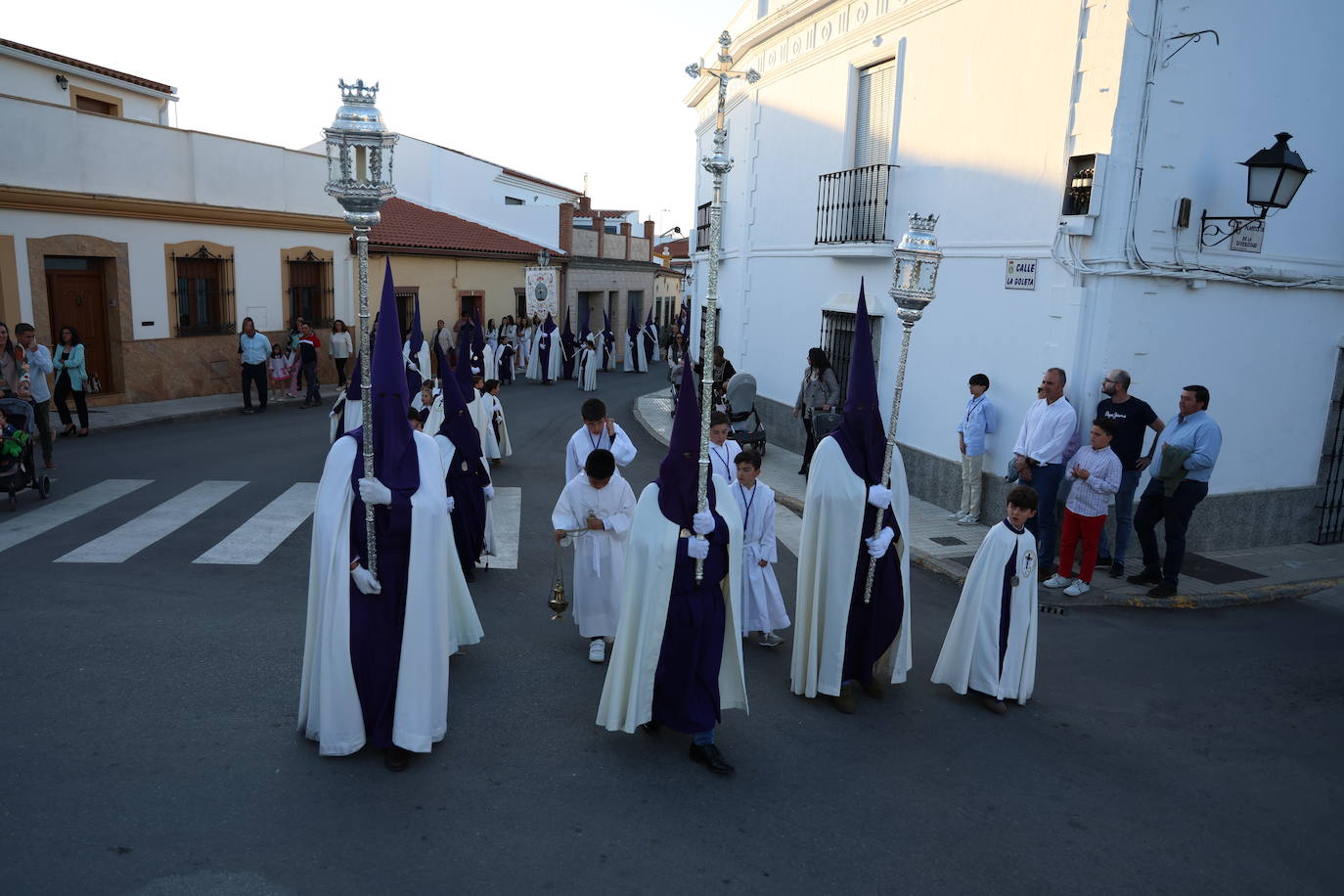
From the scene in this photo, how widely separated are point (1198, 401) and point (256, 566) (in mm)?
8316

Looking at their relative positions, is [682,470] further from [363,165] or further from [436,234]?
[436,234]

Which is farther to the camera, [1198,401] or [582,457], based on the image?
[1198,401]

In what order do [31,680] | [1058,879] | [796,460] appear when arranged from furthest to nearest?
1. [796,460]
2. [31,680]
3. [1058,879]

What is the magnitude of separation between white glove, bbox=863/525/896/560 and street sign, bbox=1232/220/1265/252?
5985 mm

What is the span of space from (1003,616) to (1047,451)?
3.20m

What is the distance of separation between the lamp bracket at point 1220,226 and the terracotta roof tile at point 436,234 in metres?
19.1

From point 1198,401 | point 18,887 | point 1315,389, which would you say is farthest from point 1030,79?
point 18,887

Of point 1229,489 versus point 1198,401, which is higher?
point 1198,401

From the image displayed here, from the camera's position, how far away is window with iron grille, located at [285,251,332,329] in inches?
796

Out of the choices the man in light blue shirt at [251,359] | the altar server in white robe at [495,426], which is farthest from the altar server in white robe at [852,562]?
the man in light blue shirt at [251,359]

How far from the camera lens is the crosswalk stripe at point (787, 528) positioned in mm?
9820

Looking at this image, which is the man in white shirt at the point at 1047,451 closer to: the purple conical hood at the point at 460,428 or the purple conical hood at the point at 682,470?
the purple conical hood at the point at 682,470

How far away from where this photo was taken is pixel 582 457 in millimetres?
7461

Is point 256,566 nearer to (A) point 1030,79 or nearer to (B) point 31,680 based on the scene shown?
(B) point 31,680
